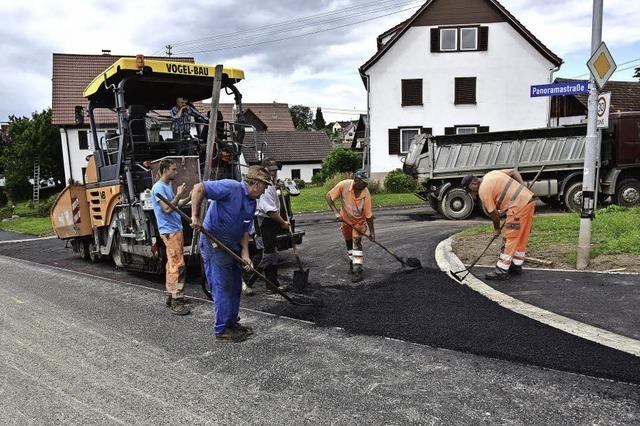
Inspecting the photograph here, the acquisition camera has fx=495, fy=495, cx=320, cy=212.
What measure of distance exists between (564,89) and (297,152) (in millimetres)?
32872

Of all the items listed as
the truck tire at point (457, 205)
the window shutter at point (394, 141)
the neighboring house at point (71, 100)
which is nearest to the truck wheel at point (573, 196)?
the truck tire at point (457, 205)

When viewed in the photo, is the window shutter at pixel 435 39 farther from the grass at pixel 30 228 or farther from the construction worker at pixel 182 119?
the construction worker at pixel 182 119

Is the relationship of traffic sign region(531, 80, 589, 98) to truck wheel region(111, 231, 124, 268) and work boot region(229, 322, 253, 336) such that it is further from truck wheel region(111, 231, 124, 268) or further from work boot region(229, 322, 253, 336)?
truck wheel region(111, 231, 124, 268)

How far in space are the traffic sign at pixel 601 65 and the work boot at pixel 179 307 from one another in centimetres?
565

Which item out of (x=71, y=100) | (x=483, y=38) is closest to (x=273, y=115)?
(x=71, y=100)

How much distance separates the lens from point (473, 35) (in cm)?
2350

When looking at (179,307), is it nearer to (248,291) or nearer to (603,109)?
(248,291)

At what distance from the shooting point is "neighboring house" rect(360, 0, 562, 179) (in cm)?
2330

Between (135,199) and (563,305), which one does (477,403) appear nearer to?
(563,305)

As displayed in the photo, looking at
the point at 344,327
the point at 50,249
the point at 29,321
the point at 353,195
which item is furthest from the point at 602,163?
the point at 50,249

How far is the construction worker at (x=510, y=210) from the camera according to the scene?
19.9ft

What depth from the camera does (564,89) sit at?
694 cm

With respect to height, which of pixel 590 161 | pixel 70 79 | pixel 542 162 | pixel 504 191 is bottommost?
pixel 504 191

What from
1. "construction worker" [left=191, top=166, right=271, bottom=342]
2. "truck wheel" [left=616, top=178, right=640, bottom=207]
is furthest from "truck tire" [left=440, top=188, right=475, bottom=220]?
"construction worker" [left=191, top=166, right=271, bottom=342]
